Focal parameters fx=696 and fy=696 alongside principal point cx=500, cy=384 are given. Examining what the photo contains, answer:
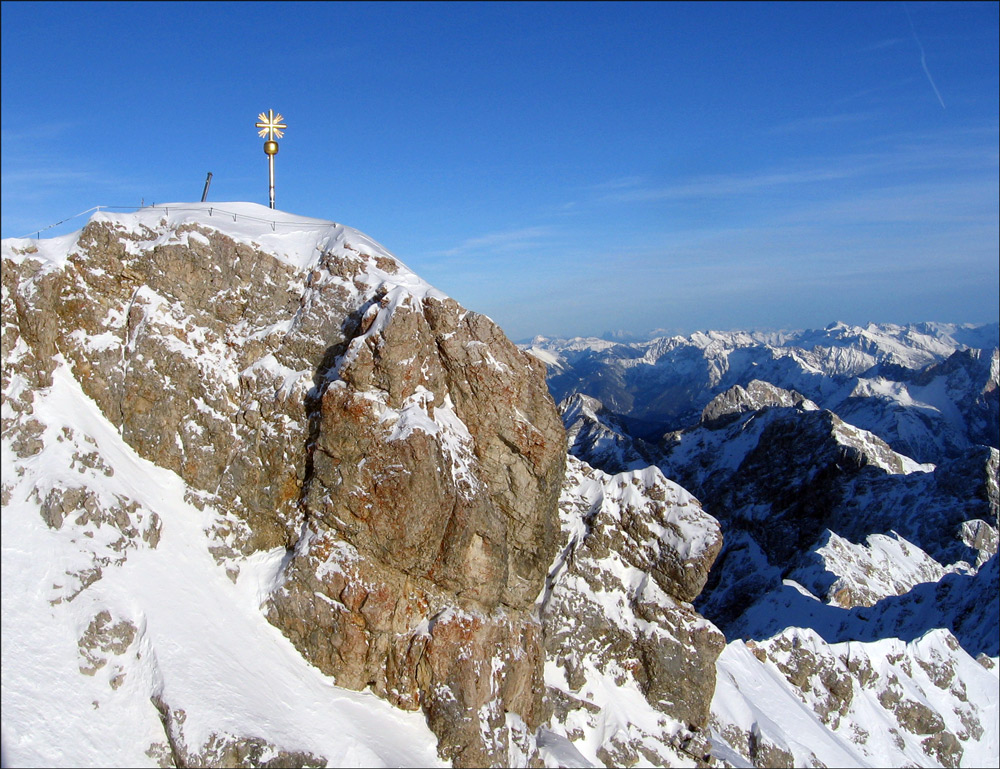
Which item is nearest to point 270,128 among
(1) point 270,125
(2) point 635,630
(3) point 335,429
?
(1) point 270,125

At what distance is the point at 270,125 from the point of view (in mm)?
47188

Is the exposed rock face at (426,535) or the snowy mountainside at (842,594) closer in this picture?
the exposed rock face at (426,535)

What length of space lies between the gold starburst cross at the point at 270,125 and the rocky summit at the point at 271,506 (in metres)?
5.51

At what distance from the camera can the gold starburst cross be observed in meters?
47.1

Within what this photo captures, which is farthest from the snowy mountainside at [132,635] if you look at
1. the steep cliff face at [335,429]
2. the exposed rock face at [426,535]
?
the exposed rock face at [426,535]

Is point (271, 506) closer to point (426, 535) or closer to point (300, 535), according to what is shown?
point (300, 535)

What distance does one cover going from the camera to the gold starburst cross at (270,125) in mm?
47125

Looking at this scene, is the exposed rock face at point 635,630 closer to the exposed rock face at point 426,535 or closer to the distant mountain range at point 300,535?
the distant mountain range at point 300,535

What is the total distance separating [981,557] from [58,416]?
485 ft

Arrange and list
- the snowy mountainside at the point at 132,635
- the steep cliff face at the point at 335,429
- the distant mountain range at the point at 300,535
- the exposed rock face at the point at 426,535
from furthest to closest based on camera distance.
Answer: the steep cliff face at the point at 335,429 → the exposed rock face at the point at 426,535 → the distant mountain range at the point at 300,535 → the snowy mountainside at the point at 132,635

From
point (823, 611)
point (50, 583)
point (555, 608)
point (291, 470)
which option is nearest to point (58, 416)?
point (50, 583)

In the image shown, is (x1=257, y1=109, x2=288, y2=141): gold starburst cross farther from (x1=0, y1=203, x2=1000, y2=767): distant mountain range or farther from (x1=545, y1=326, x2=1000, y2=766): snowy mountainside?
(x1=545, y1=326, x2=1000, y2=766): snowy mountainside

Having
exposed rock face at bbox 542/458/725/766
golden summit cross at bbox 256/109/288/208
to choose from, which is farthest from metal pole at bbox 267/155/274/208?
exposed rock face at bbox 542/458/725/766

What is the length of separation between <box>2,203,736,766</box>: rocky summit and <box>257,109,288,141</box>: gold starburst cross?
5.51 metres
